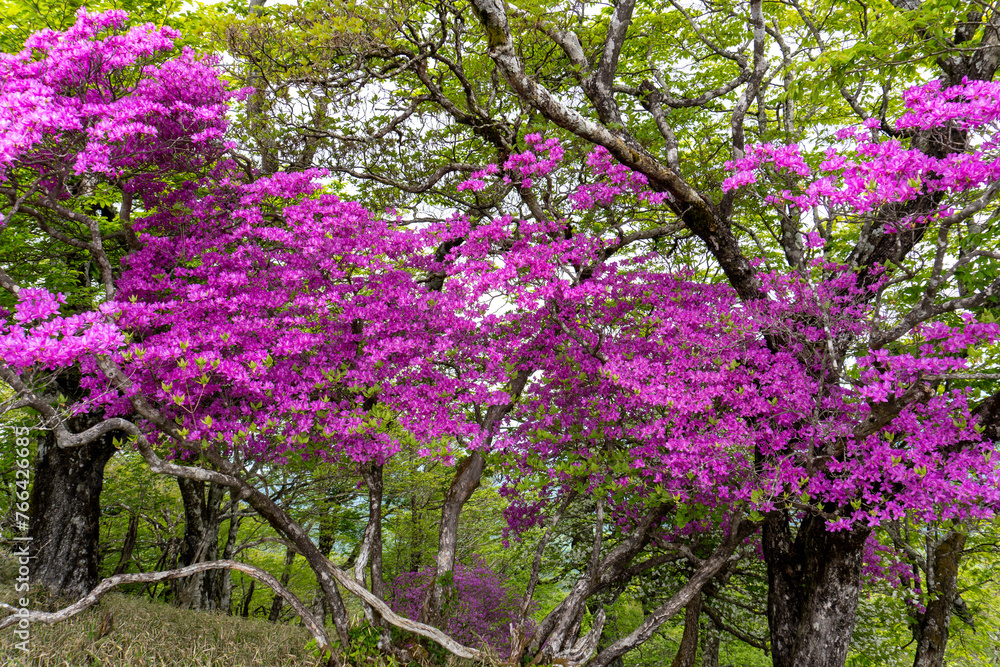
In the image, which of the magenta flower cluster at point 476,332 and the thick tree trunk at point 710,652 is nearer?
the magenta flower cluster at point 476,332

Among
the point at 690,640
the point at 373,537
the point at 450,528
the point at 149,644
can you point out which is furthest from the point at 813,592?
the point at 149,644

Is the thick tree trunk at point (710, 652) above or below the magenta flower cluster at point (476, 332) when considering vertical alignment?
below

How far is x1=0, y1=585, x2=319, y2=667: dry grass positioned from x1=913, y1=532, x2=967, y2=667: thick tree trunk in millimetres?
10406

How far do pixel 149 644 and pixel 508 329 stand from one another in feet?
21.7

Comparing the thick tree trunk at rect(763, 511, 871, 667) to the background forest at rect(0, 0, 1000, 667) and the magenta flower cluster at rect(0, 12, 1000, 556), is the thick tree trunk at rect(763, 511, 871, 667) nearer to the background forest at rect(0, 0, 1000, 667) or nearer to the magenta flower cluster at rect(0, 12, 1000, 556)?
the background forest at rect(0, 0, 1000, 667)

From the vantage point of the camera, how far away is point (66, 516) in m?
10.5

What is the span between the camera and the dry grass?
6758 millimetres

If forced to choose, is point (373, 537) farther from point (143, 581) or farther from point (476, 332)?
point (476, 332)

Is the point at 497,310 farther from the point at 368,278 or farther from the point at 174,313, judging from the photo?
the point at 174,313

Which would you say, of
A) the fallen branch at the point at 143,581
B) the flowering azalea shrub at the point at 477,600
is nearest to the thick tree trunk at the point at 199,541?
the flowering azalea shrub at the point at 477,600

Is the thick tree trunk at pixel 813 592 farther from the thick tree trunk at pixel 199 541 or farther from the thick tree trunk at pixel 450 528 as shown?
the thick tree trunk at pixel 199 541

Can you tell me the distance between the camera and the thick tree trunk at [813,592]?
27.1 feet

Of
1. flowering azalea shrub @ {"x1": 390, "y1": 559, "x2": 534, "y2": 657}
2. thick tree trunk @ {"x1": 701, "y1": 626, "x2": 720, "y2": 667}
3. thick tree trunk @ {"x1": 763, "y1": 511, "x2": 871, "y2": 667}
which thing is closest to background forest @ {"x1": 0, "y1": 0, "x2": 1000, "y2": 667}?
thick tree trunk @ {"x1": 763, "y1": 511, "x2": 871, "y2": 667}

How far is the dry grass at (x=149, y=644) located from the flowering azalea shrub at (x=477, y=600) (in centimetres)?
411
